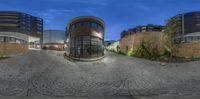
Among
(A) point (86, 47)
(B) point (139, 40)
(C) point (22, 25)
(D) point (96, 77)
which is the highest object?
(C) point (22, 25)

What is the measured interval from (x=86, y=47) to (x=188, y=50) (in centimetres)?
1064

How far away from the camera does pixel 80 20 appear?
42.4 ft

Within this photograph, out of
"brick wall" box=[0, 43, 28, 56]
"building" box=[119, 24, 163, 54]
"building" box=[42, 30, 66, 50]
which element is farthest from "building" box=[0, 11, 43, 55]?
"building" box=[119, 24, 163, 54]

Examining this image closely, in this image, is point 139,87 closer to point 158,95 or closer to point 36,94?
point 158,95

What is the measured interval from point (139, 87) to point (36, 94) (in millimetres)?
5562


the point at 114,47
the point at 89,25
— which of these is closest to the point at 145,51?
the point at 114,47

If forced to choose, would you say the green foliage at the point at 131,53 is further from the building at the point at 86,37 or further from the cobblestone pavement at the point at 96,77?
the building at the point at 86,37

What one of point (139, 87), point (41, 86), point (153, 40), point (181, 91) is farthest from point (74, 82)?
point (153, 40)

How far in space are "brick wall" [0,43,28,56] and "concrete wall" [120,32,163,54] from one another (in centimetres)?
713

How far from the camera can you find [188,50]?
1947 cm

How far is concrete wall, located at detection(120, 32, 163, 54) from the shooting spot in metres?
15.8

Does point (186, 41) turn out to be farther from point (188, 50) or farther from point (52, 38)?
point (52, 38)

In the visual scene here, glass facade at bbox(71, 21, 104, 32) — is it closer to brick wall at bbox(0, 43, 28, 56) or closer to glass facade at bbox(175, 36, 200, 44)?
brick wall at bbox(0, 43, 28, 56)

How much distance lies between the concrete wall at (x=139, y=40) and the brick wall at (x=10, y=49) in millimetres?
7129
